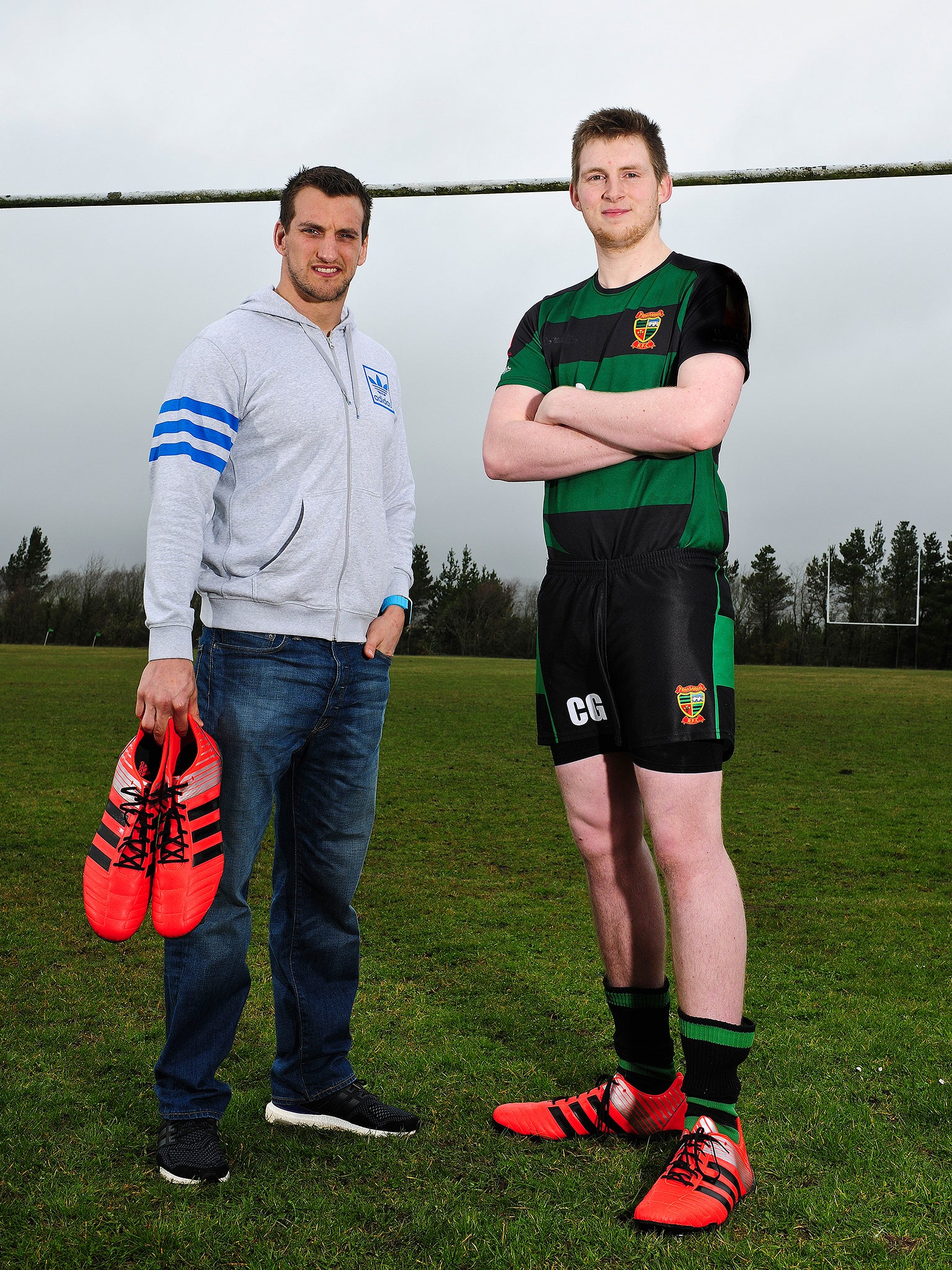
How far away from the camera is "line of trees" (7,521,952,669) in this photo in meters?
61.6

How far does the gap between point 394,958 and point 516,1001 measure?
2.34 ft

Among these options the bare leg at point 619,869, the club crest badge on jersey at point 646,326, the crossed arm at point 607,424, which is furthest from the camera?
the bare leg at point 619,869

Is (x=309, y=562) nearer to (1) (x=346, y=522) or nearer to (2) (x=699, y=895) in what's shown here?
(1) (x=346, y=522)

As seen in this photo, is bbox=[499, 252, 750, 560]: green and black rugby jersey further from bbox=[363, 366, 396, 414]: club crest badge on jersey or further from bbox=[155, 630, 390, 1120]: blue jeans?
bbox=[155, 630, 390, 1120]: blue jeans

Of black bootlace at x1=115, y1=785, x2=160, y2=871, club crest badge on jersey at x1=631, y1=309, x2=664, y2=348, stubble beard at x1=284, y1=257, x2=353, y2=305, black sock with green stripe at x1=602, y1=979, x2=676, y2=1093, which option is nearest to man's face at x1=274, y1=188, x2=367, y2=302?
stubble beard at x1=284, y1=257, x2=353, y2=305

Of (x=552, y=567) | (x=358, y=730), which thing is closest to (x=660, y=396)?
(x=552, y=567)

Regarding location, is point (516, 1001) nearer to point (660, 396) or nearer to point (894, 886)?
point (660, 396)

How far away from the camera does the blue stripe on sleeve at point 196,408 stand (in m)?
2.35

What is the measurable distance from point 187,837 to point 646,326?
1515 millimetres

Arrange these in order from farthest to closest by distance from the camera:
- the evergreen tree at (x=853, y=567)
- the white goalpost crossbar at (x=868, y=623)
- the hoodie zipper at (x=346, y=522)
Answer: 1. the evergreen tree at (x=853, y=567)
2. the white goalpost crossbar at (x=868, y=623)
3. the hoodie zipper at (x=346, y=522)

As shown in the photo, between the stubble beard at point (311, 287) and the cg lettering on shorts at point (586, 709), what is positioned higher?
the stubble beard at point (311, 287)

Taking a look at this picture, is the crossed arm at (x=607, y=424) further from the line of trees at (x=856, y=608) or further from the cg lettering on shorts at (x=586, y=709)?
the line of trees at (x=856, y=608)

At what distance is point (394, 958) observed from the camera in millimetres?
3984

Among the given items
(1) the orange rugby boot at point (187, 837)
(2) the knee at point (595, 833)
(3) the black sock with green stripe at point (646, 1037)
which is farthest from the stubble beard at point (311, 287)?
(3) the black sock with green stripe at point (646, 1037)
